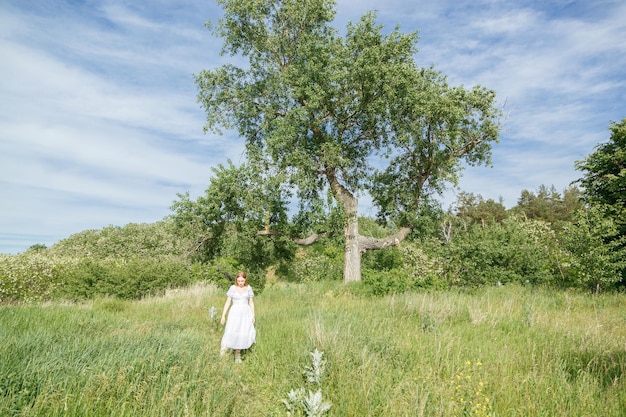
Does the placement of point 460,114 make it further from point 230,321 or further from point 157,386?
point 157,386

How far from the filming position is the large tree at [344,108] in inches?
682

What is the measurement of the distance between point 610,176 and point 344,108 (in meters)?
14.2

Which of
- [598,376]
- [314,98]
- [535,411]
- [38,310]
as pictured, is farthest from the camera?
[314,98]

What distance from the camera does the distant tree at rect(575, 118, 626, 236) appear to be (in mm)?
17734

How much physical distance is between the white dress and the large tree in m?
9.59

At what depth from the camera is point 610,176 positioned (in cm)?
1839

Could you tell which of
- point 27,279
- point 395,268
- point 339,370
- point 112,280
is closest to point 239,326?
point 339,370

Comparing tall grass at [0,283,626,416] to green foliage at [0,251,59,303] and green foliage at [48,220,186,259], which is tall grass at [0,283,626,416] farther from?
green foliage at [48,220,186,259]

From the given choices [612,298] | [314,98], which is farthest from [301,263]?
[612,298]

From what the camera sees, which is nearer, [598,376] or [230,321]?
[598,376]

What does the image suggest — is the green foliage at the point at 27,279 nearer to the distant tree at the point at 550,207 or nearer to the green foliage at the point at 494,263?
the green foliage at the point at 494,263

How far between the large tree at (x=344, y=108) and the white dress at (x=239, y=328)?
31.5ft

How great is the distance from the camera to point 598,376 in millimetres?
5676

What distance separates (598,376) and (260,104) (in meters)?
18.5
